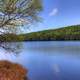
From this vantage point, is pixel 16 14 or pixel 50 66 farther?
pixel 50 66

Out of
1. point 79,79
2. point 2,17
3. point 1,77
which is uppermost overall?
point 2,17

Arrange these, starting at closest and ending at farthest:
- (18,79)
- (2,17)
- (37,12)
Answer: (18,79)
(2,17)
(37,12)

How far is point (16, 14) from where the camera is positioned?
17250 millimetres

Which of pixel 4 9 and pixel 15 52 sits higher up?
pixel 4 9

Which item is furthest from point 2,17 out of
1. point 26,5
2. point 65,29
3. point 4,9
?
point 65,29

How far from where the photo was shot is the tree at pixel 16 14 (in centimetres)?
1662

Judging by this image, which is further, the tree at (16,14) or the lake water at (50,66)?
the lake water at (50,66)

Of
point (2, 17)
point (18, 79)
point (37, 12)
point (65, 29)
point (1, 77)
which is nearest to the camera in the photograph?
point (1, 77)

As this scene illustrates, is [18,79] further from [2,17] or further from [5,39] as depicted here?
[2,17]

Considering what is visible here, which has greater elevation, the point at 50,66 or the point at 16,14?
the point at 16,14

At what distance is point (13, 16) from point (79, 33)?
118 m

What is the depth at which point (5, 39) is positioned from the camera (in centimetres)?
1741

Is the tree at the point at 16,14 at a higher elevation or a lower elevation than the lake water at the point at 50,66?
higher

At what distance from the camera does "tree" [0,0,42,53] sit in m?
16.6
